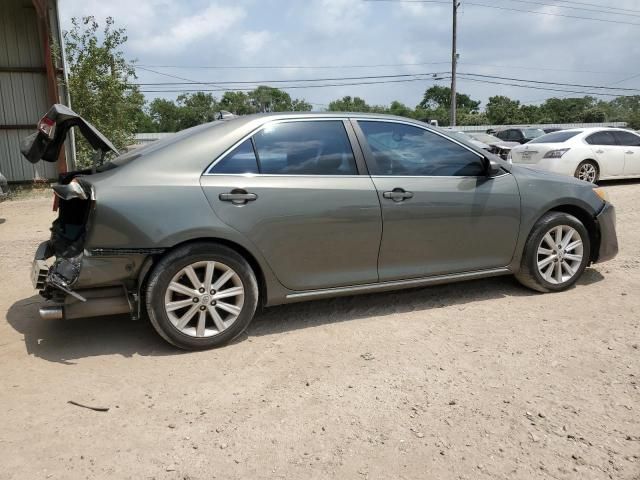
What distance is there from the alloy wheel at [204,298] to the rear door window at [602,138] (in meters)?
10.6

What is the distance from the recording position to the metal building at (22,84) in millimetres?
12727

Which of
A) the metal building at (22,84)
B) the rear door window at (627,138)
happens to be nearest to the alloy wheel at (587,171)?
the rear door window at (627,138)

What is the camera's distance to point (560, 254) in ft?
15.8

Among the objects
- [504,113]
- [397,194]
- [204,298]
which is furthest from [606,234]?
[504,113]

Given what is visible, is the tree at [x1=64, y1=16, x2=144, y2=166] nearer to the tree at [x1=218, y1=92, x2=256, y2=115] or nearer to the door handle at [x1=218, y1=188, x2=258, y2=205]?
the door handle at [x1=218, y1=188, x2=258, y2=205]

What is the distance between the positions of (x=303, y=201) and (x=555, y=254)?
7.72 feet

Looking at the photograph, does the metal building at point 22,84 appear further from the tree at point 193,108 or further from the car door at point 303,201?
the tree at point 193,108

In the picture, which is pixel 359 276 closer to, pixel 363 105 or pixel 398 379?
pixel 398 379

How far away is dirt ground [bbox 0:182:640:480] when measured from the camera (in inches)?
A: 102

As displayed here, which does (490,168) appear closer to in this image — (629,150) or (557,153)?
(557,153)

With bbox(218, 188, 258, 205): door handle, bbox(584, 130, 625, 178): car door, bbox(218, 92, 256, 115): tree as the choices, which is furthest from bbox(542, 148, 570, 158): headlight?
bbox(218, 92, 256, 115): tree

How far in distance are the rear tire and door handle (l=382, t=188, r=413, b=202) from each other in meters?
8.95

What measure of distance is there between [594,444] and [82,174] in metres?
3.76

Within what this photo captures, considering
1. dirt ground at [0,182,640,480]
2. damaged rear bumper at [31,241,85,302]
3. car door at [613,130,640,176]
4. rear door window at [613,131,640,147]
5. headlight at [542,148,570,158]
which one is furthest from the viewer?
rear door window at [613,131,640,147]
